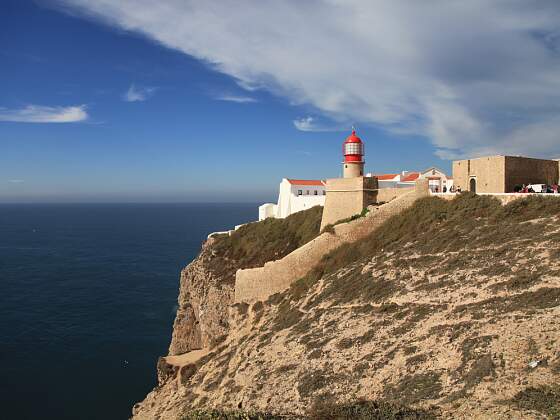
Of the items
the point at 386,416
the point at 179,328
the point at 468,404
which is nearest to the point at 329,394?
the point at 386,416

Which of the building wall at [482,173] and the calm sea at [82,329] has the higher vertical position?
the building wall at [482,173]

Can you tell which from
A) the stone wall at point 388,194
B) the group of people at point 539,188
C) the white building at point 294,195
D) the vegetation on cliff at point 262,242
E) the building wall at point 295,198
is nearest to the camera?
the group of people at point 539,188

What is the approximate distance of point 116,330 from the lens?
137 feet

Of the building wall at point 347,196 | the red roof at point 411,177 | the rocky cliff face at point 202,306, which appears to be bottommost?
the rocky cliff face at point 202,306

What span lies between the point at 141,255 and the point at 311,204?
178 feet

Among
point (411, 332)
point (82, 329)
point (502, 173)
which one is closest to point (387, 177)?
point (502, 173)

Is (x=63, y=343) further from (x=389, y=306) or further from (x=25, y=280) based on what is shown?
(x=389, y=306)

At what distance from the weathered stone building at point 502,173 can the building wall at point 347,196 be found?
17.9ft

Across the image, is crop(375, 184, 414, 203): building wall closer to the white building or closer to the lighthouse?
the lighthouse

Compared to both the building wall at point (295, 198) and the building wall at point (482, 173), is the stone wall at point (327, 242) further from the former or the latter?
the building wall at point (295, 198)

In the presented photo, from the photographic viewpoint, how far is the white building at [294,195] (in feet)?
127

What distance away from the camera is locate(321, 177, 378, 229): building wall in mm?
26453

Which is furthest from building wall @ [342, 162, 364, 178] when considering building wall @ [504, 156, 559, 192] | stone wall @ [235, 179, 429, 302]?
building wall @ [504, 156, 559, 192]

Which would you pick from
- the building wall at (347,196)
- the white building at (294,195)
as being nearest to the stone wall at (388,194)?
the building wall at (347,196)
